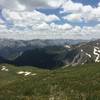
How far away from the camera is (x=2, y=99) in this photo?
3388 centimetres

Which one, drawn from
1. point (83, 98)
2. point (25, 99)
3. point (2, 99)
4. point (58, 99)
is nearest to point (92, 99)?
point (83, 98)

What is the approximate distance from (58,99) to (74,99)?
2.71 meters

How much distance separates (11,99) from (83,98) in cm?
931

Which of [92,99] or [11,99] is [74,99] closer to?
[92,99]

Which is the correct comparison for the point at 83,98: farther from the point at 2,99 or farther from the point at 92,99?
the point at 2,99

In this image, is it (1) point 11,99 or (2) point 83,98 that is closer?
(1) point 11,99

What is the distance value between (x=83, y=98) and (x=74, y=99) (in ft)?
3.96

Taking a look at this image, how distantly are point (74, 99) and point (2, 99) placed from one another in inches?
365

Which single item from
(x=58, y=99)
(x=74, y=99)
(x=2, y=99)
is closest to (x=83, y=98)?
(x=74, y=99)

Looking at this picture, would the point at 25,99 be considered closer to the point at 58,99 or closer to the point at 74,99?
the point at 58,99

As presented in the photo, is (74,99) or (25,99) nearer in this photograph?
(25,99)

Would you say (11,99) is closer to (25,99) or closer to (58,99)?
(25,99)

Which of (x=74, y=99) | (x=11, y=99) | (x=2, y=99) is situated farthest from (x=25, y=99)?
(x=74, y=99)

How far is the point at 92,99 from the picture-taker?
1328 inches
